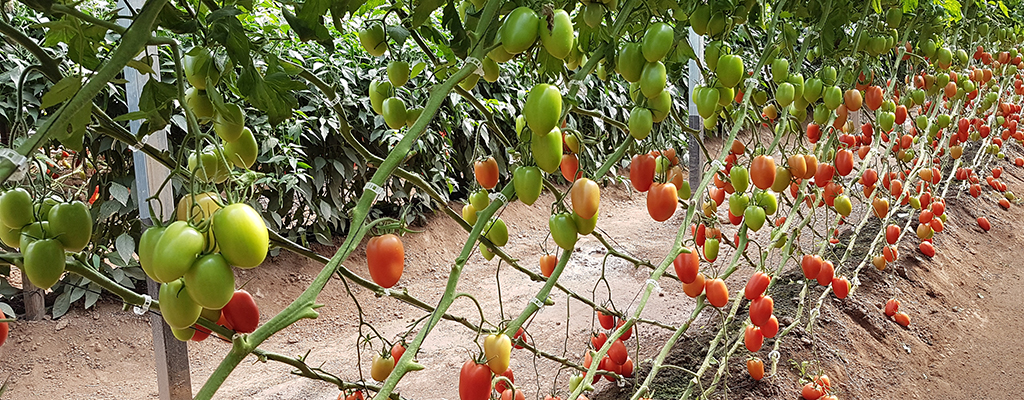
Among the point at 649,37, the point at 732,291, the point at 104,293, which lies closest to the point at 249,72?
the point at 649,37

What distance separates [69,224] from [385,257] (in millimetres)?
348

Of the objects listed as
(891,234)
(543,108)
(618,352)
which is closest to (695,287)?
(618,352)

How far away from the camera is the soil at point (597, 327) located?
96.3 inches

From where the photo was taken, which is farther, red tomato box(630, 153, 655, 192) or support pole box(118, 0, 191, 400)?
support pole box(118, 0, 191, 400)

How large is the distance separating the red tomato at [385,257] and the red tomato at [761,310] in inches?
44.8

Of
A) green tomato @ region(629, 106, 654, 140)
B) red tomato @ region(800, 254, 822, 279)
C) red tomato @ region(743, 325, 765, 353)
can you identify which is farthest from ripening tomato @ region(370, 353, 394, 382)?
red tomato @ region(800, 254, 822, 279)

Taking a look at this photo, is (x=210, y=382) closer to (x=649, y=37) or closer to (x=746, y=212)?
(x=649, y=37)

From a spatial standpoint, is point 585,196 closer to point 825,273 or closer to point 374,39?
point 374,39

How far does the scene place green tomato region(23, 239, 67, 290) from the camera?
62 cm

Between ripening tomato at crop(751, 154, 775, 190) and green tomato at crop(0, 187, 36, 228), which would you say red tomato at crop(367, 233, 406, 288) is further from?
ripening tomato at crop(751, 154, 775, 190)

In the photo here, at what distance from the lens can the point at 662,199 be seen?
1268 mm

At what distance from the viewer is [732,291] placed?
3.01 meters

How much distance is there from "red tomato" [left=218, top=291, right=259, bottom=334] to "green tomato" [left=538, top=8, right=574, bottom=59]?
42 cm

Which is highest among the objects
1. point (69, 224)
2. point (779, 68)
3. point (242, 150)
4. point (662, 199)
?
point (779, 68)
